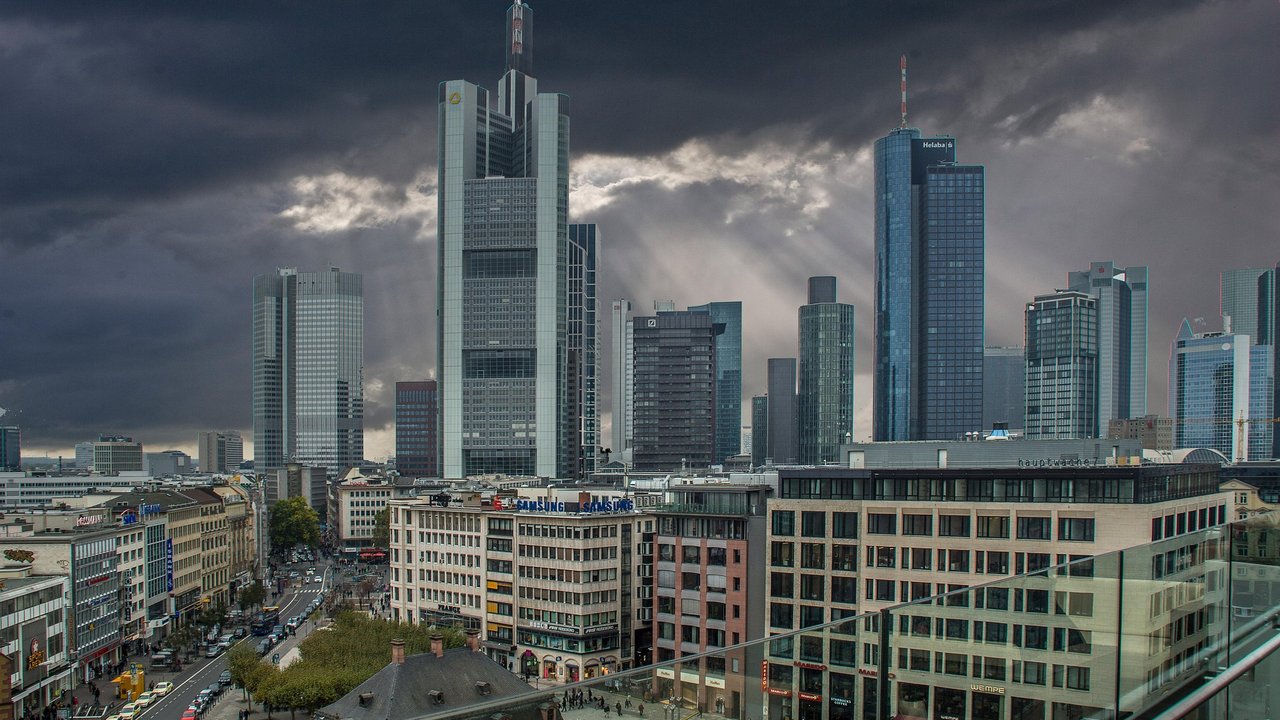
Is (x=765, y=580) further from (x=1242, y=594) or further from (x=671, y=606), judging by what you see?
(x=1242, y=594)

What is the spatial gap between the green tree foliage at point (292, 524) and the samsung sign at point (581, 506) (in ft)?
269

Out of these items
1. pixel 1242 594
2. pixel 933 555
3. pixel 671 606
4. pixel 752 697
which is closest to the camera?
pixel 752 697

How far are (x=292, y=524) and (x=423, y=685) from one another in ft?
360

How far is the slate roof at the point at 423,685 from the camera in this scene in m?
37.4

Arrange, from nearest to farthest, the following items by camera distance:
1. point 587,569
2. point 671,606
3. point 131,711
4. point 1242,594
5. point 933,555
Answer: point 1242,594 < point 933,555 < point 131,711 < point 671,606 < point 587,569

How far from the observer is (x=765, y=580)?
5322 cm

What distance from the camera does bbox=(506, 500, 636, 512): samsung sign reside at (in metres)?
67.3

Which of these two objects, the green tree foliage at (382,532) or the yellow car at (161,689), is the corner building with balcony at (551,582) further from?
the green tree foliage at (382,532)

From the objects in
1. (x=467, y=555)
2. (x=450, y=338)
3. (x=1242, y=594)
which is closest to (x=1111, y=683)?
(x=1242, y=594)

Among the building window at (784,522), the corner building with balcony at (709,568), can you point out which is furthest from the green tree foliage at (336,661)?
the building window at (784,522)

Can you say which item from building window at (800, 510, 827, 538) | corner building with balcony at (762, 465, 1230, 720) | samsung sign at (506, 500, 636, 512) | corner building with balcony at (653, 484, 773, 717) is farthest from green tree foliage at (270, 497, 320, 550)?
corner building with balcony at (762, 465, 1230, 720)

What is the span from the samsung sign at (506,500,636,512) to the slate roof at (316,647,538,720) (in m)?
24.5

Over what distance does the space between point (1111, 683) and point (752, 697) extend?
10.3ft

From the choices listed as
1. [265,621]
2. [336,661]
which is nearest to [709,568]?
[336,661]
